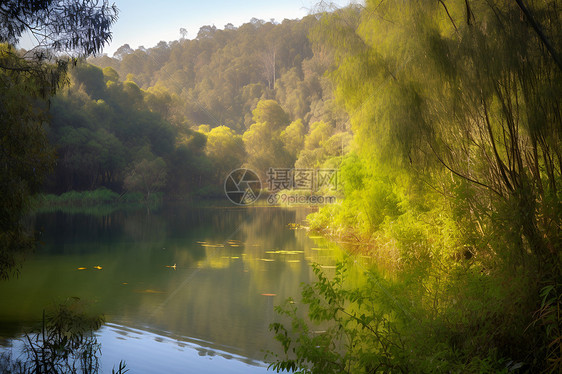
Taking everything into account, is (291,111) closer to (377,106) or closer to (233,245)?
(233,245)

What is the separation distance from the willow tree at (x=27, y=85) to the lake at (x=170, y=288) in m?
1.12

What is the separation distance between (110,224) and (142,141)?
20.7 m

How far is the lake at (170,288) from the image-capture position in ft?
18.9

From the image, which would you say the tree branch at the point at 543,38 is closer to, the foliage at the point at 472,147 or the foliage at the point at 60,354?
the foliage at the point at 472,147

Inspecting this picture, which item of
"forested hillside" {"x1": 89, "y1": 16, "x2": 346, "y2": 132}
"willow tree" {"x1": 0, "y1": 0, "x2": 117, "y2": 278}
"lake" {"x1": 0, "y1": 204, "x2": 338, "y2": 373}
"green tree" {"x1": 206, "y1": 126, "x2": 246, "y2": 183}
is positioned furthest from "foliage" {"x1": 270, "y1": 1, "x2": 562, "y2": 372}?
"forested hillside" {"x1": 89, "y1": 16, "x2": 346, "y2": 132}

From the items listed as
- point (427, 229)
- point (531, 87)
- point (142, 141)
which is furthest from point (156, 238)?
point (142, 141)

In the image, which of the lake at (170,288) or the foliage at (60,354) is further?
the lake at (170,288)

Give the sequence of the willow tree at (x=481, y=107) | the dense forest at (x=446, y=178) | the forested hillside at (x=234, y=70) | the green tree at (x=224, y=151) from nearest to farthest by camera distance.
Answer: the dense forest at (x=446, y=178)
the willow tree at (x=481, y=107)
the green tree at (x=224, y=151)
the forested hillside at (x=234, y=70)

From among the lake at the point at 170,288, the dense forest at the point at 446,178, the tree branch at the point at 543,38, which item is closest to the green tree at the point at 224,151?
the lake at the point at 170,288

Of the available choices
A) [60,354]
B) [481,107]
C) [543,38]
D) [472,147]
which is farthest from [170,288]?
[543,38]

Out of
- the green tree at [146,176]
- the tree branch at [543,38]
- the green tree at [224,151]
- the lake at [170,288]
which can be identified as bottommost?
the lake at [170,288]

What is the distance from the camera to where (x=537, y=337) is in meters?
4.23

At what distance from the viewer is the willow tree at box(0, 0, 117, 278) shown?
5445 millimetres

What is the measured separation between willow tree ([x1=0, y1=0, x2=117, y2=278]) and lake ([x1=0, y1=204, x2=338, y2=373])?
1.12 m
